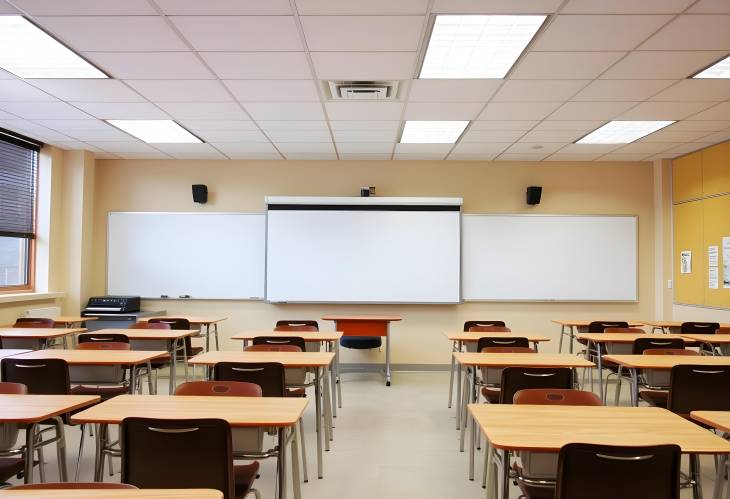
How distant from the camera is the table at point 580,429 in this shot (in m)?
2.00

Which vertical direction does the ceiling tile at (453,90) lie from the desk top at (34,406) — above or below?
above

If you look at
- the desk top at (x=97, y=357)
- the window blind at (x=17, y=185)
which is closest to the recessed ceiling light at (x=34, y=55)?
the desk top at (x=97, y=357)

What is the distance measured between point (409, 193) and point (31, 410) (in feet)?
20.2

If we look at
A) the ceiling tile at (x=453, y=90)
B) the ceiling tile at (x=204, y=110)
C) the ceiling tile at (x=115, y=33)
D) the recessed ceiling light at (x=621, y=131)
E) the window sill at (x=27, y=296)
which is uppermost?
the recessed ceiling light at (x=621, y=131)

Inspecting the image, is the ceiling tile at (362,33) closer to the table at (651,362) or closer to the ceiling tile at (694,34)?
Result: the ceiling tile at (694,34)

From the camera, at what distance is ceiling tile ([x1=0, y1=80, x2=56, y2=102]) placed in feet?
15.3

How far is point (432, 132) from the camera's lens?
20.5ft

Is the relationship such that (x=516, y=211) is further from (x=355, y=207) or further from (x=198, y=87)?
(x=198, y=87)

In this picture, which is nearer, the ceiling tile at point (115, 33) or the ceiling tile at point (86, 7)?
the ceiling tile at point (86, 7)

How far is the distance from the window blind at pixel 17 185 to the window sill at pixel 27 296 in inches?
33.4

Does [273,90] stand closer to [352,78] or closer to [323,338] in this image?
[352,78]

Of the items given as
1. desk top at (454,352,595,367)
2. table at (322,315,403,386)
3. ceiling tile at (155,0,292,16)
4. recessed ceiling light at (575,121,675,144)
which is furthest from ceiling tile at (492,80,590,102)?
table at (322,315,403,386)

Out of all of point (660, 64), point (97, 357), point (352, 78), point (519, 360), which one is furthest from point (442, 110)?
point (97, 357)

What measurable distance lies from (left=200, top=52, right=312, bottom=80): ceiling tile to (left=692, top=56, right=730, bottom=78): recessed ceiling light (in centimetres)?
339
